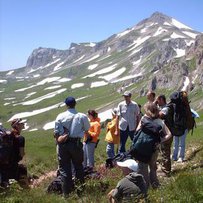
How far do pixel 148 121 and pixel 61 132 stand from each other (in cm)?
235

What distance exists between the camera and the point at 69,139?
34.8ft

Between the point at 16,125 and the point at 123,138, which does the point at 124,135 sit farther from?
the point at 16,125

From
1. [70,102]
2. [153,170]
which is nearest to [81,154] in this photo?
[70,102]

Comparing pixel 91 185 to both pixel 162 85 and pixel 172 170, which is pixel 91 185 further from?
pixel 162 85

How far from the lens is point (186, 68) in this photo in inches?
6029

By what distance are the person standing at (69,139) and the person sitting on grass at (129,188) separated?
2.49 metres

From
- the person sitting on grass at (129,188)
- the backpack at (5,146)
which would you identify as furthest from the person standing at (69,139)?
the person sitting on grass at (129,188)

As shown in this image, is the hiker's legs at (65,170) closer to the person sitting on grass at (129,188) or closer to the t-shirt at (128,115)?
the person sitting on grass at (129,188)

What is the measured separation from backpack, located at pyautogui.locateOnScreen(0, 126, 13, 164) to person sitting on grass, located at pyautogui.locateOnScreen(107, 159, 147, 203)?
333cm

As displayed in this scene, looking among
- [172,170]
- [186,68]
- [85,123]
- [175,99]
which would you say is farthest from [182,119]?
[186,68]

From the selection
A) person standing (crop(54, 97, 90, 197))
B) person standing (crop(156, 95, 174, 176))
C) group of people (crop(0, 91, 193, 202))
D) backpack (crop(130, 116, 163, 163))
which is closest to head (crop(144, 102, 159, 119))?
group of people (crop(0, 91, 193, 202))

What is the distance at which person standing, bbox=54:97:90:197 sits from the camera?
34.7ft

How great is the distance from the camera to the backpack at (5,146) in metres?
10.3

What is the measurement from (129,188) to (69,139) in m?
2.94
